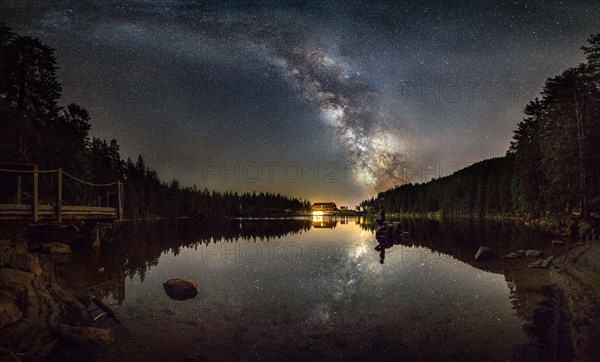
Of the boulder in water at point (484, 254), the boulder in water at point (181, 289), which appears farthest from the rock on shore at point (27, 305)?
the boulder in water at point (484, 254)

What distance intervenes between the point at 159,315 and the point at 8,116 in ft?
85.5

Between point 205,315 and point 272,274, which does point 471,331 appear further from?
point 272,274

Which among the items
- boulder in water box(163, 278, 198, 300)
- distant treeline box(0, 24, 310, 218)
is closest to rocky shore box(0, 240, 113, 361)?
boulder in water box(163, 278, 198, 300)

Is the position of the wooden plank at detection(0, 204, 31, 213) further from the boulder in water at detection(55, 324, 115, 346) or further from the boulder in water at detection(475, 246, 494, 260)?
the boulder in water at detection(475, 246, 494, 260)

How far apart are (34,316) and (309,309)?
8742 millimetres

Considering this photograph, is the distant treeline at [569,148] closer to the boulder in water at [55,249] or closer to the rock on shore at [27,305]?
the rock on shore at [27,305]

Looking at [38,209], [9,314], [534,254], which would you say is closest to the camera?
[9,314]

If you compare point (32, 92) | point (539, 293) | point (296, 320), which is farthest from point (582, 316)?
point (32, 92)

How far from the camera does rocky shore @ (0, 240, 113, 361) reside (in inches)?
359

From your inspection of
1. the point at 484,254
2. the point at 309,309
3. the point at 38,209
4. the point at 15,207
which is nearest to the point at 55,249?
the point at 38,209

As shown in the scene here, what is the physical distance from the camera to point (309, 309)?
42.8 ft

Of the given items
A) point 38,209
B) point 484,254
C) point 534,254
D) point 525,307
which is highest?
point 38,209

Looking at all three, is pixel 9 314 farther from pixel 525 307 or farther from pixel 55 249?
pixel 55 249

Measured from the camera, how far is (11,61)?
30.1 meters
